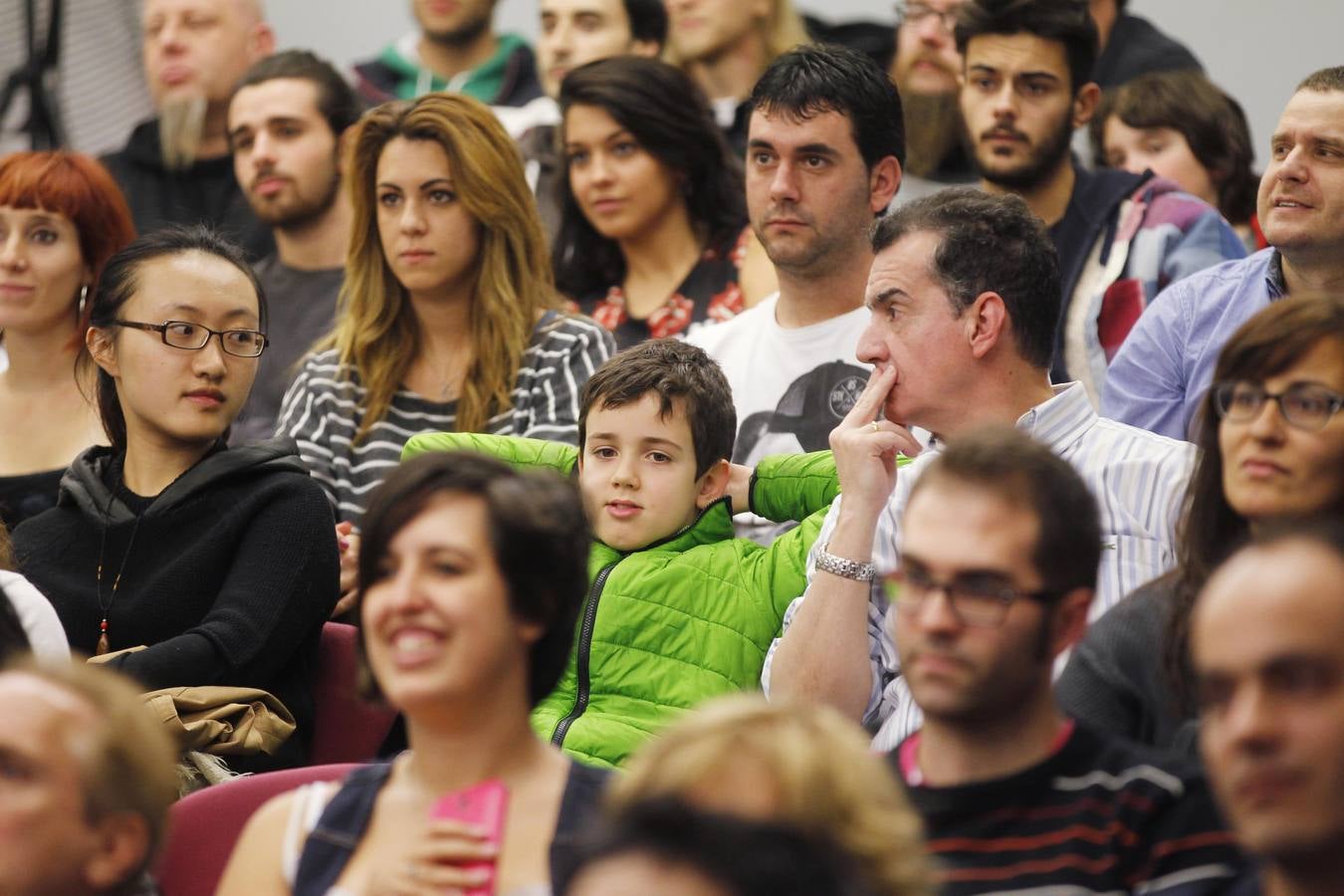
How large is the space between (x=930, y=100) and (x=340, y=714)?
2.24 m

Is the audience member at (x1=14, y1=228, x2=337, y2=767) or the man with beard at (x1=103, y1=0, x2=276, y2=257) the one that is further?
the man with beard at (x1=103, y1=0, x2=276, y2=257)

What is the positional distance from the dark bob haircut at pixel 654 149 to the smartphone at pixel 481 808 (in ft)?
7.17

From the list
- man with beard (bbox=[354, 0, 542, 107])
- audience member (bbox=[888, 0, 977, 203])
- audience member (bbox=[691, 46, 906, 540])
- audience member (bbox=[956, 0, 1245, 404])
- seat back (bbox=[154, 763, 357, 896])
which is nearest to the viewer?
seat back (bbox=[154, 763, 357, 896])

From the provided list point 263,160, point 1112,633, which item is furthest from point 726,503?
point 263,160

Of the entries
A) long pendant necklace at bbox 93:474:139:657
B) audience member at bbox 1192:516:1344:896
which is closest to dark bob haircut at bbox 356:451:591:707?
audience member at bbox 1192:516:1344:896

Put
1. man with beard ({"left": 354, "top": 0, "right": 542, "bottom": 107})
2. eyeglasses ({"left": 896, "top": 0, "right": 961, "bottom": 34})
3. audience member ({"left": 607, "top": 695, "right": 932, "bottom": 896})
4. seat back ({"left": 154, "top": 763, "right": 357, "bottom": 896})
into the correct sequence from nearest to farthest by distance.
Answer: audience member ({"left": 607, "top": 695, "right": 932, "bottom": 896}) < seat back ({"left": 154, "top": 763, "right": 357, "bottom": 896}) < eyeglasses ({"left": 896, "top": 0, "right": 961, "bottom": 34}) < man with beard ({"left": 354, "top": 0, "right": 542, "bottom": 107})

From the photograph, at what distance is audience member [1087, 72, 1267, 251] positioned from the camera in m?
4.09

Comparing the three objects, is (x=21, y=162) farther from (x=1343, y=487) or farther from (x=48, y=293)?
(x=1343, y=487)

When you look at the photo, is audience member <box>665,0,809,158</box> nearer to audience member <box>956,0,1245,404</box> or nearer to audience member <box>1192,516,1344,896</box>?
audience member <box>956,0,1245,404</box>

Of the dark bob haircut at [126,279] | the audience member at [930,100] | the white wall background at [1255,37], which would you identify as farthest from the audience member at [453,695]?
the white wall background at [1255,37]

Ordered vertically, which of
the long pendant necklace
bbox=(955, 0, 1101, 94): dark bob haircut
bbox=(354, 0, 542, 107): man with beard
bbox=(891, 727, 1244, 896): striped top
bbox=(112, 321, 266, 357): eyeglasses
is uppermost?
bbox=(354, 0, 542, 107): man with beard

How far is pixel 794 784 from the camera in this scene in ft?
4.91

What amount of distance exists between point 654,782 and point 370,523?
561 millimetres

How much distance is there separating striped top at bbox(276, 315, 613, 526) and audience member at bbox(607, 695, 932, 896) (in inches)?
70.2
